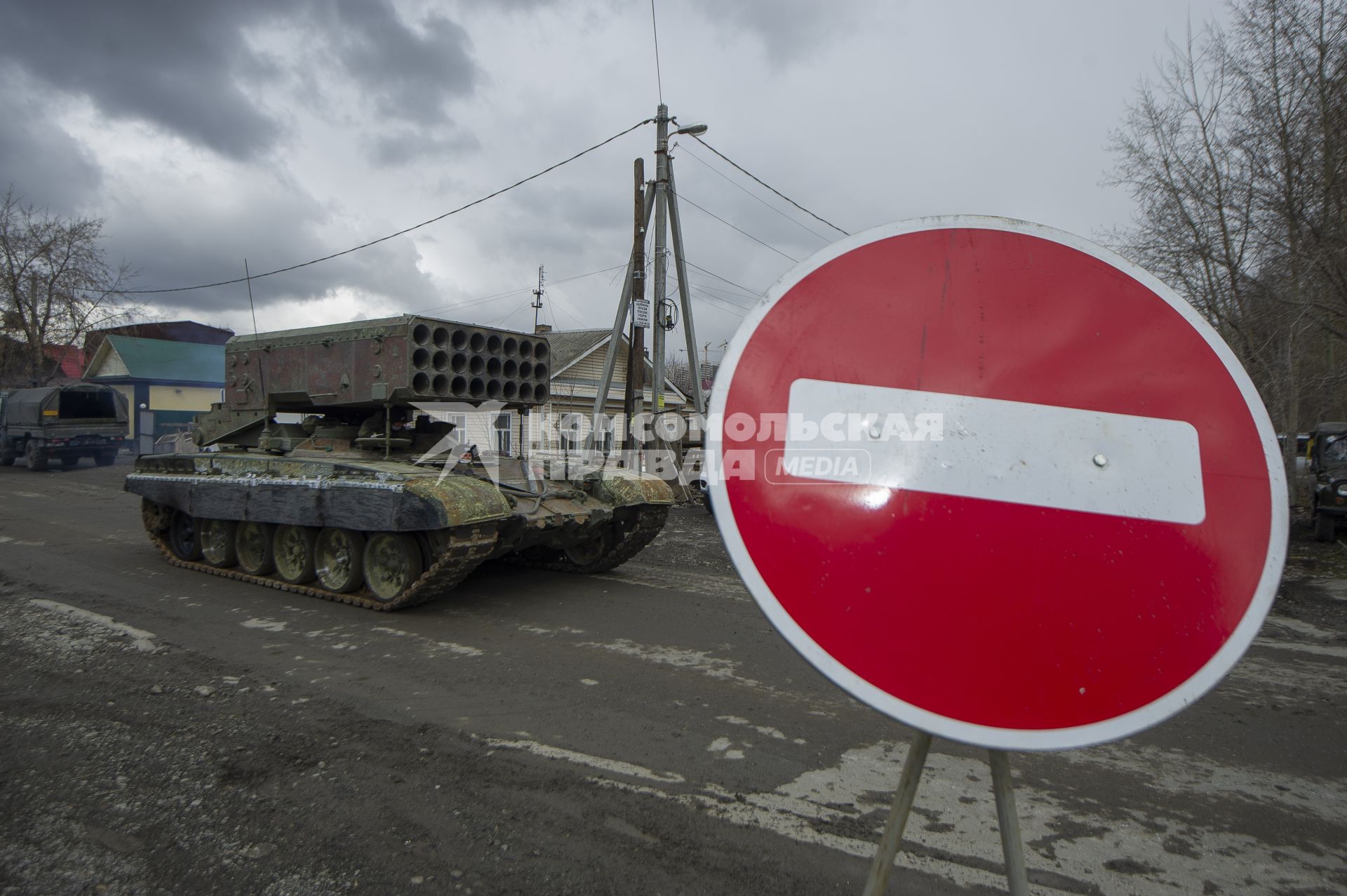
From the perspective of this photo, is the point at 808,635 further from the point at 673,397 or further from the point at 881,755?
the point at 673,397

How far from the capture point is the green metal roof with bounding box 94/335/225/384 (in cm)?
3198

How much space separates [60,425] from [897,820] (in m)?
24.9

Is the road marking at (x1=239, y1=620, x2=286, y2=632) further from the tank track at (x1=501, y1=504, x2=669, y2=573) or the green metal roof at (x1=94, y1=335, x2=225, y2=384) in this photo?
the green metal roof at (x1=94, y1=335, x2=225, y2=384)

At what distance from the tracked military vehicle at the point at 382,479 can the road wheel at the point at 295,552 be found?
0.05 feet

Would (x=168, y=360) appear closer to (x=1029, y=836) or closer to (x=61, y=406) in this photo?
(x=61, y=406)

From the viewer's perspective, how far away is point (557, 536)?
23.3 feet

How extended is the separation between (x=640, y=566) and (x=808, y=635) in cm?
738

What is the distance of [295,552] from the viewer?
7219 mm

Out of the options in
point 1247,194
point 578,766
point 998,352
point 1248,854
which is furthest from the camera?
point 1247,194

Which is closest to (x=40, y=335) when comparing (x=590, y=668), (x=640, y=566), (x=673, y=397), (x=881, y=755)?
(x=673, y=397)

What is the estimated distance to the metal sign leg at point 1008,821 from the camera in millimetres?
1283

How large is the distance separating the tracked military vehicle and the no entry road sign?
4859mm

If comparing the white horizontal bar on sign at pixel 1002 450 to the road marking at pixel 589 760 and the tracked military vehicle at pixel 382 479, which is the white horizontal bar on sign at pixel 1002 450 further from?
the tracked military vehicle at pixel 382 479

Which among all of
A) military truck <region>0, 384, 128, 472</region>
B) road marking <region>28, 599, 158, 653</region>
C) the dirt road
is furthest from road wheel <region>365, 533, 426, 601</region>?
military truck <region>0, 384, 128, 472</region>
